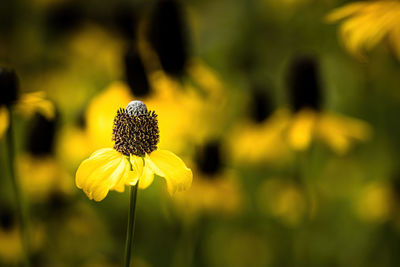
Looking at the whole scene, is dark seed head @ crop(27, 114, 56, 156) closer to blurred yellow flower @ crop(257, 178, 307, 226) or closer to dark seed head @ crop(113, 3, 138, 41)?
blurred yellow flower @ crop(257, 178, 307, 226)

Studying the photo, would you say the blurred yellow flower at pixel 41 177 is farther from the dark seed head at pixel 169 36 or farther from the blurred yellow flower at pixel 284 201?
the blurred yellow flower at pixel 284 201

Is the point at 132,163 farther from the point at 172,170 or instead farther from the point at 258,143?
the point at 258,143

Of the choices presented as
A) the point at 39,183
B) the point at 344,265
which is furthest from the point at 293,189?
the point at 39,183

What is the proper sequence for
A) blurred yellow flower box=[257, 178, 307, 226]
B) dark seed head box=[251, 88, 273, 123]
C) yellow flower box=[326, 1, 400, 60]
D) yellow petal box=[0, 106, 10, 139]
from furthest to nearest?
1. dark seed head box=[251, 88, 273, 123]
2. blurred yellow flower box=[257, 178, 307, 226]
3. yellow flower box=[326, 1, 400, 60]
4. yellow petal box=[0, 106, 10, 139]

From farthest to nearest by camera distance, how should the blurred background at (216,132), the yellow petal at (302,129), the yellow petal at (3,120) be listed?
the blurred background at (216,132) < the yellow petal at (302,129) < the yellow petal at (3,120)

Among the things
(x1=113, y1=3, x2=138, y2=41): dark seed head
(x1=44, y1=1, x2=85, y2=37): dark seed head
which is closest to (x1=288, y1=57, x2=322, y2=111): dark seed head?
(x1=113, y1=3, x2=138, y2=41): dark seed head

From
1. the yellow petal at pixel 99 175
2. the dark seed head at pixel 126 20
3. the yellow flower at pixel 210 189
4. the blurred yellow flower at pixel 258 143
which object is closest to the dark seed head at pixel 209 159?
the yellow flower at pixel 210 189

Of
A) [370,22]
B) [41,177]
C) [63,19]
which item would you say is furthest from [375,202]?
[63,19]
